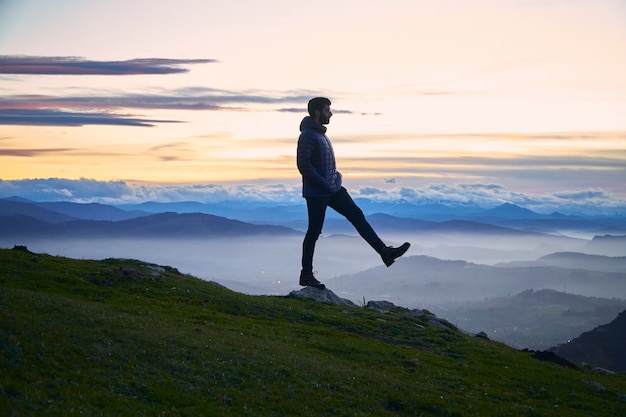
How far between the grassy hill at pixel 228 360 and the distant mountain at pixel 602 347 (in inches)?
4785

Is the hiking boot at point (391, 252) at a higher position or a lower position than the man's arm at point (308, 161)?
lower

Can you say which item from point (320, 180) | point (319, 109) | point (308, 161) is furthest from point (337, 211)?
point (319, 109)

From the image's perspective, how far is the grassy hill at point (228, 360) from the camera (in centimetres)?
1648

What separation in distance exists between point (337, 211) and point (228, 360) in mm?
13957

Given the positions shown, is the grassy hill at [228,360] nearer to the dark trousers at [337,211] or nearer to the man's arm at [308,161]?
the dark trousers at [337,211]

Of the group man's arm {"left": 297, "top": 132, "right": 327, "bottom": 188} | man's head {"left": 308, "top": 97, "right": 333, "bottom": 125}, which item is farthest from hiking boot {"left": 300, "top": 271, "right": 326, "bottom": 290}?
man's head {"left": 308, "top": 97, "right": 333, "bottom": 125}

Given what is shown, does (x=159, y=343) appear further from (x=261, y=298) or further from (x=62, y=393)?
(x=261, y=298)

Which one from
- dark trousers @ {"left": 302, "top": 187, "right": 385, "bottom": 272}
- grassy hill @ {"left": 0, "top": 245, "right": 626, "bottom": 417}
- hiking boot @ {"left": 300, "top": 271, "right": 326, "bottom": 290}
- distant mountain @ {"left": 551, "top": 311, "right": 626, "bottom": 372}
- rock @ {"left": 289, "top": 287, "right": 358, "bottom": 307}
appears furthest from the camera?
distant mountain @ {"left": 551, "top": 311, "right": 626, "bottom": 372}

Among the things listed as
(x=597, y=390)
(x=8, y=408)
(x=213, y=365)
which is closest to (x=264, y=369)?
(x=213, y=365)

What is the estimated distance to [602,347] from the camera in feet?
510

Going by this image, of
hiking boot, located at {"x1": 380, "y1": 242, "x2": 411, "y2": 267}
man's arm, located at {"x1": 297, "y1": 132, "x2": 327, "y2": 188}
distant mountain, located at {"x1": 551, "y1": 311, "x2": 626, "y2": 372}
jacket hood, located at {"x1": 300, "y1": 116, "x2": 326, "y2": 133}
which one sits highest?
jacket hood, located at {"x1": 300, "y1": 116, "x2": 326, "y2": 133}

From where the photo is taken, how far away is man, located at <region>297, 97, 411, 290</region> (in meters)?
31.7

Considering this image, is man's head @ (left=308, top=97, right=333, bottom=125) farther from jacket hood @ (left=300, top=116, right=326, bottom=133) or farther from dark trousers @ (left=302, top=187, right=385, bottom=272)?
dark trousers @ (left=302, top=187, right=385, bottom=272)

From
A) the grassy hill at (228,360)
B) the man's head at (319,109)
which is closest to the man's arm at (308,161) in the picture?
the man's head at (319,109)
